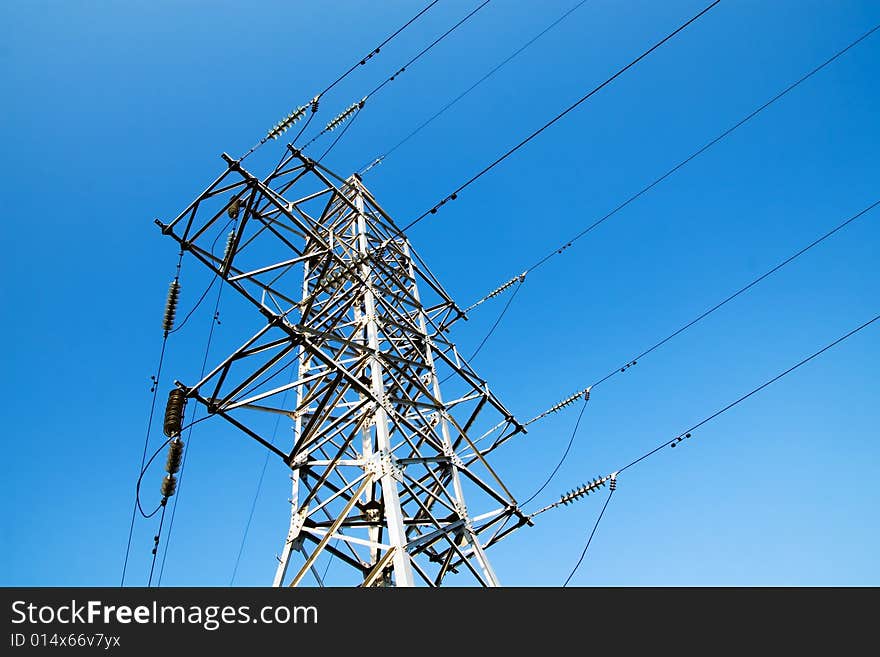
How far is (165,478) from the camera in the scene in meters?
8.64

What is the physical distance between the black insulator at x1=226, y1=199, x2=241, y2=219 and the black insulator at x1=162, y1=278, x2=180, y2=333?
1508 millimetres

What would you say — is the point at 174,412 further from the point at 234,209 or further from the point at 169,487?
the point at 234,209

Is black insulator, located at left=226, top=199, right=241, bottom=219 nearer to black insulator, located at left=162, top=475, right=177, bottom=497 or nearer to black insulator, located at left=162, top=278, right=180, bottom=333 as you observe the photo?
black insulator, located at left=162, top=278, right=180, bottom=333

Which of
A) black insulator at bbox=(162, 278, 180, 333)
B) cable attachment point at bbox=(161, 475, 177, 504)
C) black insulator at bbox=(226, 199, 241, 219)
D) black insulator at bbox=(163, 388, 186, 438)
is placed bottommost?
cable attachment point at bbox=(161, 475, 177, 504)

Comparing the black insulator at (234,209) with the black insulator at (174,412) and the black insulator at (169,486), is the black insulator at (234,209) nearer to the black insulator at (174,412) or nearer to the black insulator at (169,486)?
the black insulator at (174,412)

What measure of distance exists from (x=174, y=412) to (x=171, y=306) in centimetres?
242

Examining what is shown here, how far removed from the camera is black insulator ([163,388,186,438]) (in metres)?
8.38

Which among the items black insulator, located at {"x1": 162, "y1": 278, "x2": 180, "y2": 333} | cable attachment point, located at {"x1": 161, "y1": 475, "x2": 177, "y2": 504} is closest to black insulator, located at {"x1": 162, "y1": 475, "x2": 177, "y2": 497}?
cable attachment point, located at {"x1": 161, "y1": 475, "x2": 177, "y2": 504}

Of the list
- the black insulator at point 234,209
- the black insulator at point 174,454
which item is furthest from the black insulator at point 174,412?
the black insulator at point 234,209

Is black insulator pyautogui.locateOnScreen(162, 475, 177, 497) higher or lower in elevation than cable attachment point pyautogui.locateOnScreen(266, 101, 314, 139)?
lower

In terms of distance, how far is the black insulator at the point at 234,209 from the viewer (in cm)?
1034
